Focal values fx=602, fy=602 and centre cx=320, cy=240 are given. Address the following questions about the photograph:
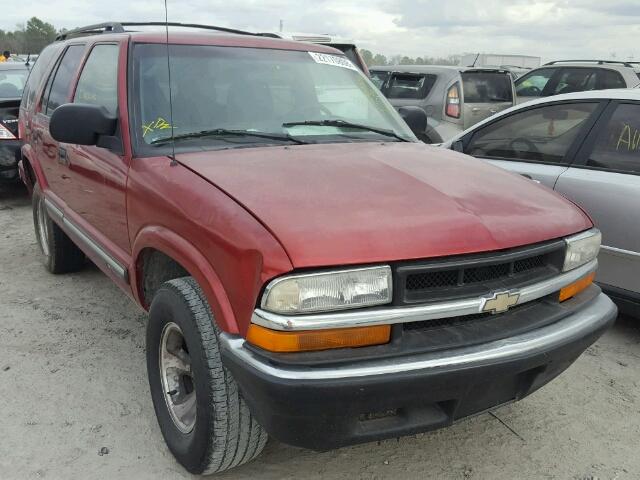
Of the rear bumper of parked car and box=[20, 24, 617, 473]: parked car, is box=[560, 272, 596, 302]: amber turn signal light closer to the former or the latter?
box=[20, 24, 617, 473]: parked car

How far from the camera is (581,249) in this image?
2.55 metres

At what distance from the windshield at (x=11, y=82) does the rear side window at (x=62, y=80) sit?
4.11m

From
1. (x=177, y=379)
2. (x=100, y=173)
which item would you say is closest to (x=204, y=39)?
(x=100, y=173)

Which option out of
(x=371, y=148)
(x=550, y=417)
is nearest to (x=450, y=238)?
(x=371, y=148)

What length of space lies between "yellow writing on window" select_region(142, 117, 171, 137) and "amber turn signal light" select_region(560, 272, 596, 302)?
1990mm

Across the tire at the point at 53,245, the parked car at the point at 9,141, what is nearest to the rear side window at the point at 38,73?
the tire at the point at 53,245

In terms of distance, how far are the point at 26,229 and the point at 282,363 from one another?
17.6 feet

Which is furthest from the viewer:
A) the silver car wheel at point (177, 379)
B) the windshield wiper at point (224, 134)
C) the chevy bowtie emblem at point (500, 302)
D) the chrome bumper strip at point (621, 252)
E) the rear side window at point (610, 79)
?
the rear side window at point (610, 79)

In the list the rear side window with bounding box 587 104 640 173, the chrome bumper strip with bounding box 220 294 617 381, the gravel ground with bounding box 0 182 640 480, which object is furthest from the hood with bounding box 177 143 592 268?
the rear side window with bounding box 587 104 640 173

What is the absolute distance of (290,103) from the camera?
329 centimetres

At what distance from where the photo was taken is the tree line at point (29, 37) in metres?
49.3

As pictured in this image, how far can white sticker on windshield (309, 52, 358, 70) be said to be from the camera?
3732 millimetres

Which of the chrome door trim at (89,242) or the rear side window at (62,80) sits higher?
the rear side window at (62,80)

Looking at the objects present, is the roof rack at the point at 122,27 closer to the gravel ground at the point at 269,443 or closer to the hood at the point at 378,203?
the hood at the point at 378,203
